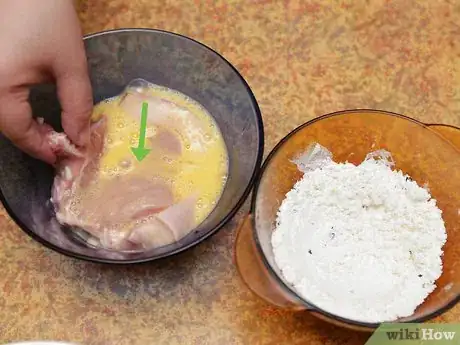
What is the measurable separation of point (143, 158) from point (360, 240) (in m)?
0.32

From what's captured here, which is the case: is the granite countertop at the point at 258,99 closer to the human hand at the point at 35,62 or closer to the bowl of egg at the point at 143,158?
the bowl of egg at the point at 143,158

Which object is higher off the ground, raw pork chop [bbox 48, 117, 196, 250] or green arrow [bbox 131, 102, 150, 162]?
green arrow [bbox 131, 102, 150, 162]

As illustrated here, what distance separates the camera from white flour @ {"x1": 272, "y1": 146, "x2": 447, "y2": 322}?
0.82 m

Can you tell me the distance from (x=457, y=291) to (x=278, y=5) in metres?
0.54

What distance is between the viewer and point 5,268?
0.89 metres

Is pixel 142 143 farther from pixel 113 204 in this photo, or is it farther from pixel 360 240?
pixel 360 240

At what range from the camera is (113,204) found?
908 mm

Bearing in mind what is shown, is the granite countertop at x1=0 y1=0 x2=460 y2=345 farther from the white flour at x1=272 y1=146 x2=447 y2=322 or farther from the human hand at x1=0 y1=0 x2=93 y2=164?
the human hand at x1=0 y1=0 x2=93 y2=164

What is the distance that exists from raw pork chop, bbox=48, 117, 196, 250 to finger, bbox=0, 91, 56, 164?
0.02 metres

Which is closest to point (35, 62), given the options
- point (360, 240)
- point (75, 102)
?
point (75, 102)

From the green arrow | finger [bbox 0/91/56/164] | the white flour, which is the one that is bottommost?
the white flour

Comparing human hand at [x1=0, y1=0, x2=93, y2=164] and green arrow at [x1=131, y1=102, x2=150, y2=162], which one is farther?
green arrow at [x1=131, y1=102, x2=150, y2=162]

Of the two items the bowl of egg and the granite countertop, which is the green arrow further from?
the granite countertop

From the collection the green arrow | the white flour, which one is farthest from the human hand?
the white flour
